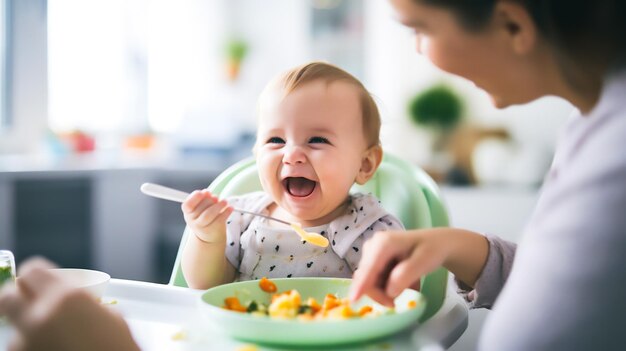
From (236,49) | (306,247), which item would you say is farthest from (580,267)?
(236,49)

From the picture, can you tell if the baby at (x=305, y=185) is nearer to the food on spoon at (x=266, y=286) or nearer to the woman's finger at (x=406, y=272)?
the food on spoon at (x=266, y=286)

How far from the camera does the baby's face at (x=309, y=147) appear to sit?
999mm

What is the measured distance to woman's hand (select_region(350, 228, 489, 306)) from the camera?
1.97 feet

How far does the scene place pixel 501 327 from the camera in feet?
1.69

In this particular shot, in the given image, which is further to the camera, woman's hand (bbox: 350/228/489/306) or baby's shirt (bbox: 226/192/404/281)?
baby's shirt (bbox: 226/192/404/281)

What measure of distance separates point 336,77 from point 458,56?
0.47 metres

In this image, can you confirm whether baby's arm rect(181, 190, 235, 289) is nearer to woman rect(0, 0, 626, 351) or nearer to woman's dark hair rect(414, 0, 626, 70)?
woman rect(0, 0, 626, 351)

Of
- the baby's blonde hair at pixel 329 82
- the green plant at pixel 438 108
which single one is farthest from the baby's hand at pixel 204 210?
the green plant at pixel 438 108

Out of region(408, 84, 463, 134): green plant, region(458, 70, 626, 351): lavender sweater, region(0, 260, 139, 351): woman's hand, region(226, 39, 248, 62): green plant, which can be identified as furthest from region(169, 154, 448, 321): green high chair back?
region(226, 39, 248, 62): green plant

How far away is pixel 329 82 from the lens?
104 cm

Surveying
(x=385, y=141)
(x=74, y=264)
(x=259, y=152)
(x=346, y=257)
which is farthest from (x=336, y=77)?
(x=385, y=141)

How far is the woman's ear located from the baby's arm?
46cm

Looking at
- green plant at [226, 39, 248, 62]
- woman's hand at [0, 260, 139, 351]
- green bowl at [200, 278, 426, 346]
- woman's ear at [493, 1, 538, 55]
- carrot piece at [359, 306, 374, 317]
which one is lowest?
carrot piece at [359, 306, 374, 317]

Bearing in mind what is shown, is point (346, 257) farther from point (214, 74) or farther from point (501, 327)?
point (214, 74)
